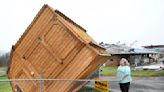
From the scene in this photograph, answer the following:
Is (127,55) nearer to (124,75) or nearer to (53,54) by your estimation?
(124,75)

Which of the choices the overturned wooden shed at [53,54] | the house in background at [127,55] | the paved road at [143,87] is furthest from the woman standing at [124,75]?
the house in background at [127,55]

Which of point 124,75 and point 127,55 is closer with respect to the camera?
point 124,75

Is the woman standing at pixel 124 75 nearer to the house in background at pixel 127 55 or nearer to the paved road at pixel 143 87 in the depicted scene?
the paved road at pixel 143 87

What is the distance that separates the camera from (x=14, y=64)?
11.3m

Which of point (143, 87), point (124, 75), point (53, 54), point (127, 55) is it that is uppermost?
point (53, 54)

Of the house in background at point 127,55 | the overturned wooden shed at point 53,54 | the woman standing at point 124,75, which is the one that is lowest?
the house in background at point 127,55

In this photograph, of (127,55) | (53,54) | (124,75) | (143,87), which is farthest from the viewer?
(127,55)

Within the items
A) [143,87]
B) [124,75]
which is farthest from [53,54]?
[143,87]

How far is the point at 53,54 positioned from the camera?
10.4 meters

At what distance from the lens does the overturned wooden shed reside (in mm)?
9930

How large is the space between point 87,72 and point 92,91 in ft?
7.46

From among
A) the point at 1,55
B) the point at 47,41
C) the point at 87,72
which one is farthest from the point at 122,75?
the point at 1,55

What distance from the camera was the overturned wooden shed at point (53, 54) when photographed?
9.93 m

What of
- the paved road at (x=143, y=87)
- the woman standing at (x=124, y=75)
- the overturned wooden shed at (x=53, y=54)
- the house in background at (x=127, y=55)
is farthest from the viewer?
the house in background at (x=127, y=55)
